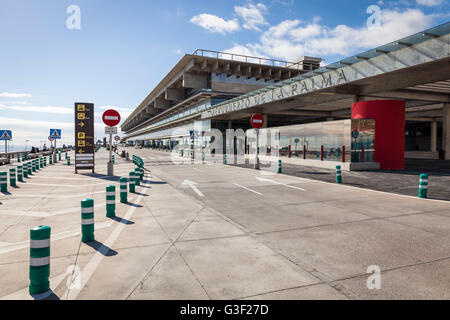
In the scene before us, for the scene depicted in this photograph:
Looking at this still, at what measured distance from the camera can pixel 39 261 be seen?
12.5ft

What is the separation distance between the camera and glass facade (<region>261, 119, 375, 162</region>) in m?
20.2

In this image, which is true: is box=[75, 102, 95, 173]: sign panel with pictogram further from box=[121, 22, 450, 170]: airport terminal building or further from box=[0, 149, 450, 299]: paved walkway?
box=[121, 22, 450, 170]: airport terminal building

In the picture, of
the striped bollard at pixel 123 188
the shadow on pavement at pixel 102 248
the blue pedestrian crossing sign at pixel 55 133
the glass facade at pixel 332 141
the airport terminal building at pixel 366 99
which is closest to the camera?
the shadow on pavement at pixel 102 248

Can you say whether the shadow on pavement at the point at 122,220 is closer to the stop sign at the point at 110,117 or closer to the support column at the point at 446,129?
the stop sign at the point at 110,117

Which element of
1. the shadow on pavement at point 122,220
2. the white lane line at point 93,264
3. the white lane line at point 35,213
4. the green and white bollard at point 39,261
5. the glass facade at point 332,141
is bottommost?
the white lane line at point 93,264

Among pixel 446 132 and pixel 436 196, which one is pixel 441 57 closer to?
pixel 436 196

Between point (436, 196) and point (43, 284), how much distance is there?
1192 centimetres

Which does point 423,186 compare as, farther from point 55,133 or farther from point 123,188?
point 55,133

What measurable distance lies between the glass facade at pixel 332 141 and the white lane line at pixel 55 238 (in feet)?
58.5

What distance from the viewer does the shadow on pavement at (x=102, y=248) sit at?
5137 millimetres

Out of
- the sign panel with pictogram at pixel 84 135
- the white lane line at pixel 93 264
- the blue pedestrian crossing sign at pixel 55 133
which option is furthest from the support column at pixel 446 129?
the blue pedestrian crossing sign at pixel 55 133

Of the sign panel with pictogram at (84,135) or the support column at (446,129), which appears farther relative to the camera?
the support column at (446,129)

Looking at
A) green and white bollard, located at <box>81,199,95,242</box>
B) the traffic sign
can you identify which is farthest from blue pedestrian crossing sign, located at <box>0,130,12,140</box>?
green and white bollard, located at <box>81,199,95,242</box>

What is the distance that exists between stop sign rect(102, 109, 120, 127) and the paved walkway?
6.98 meters
